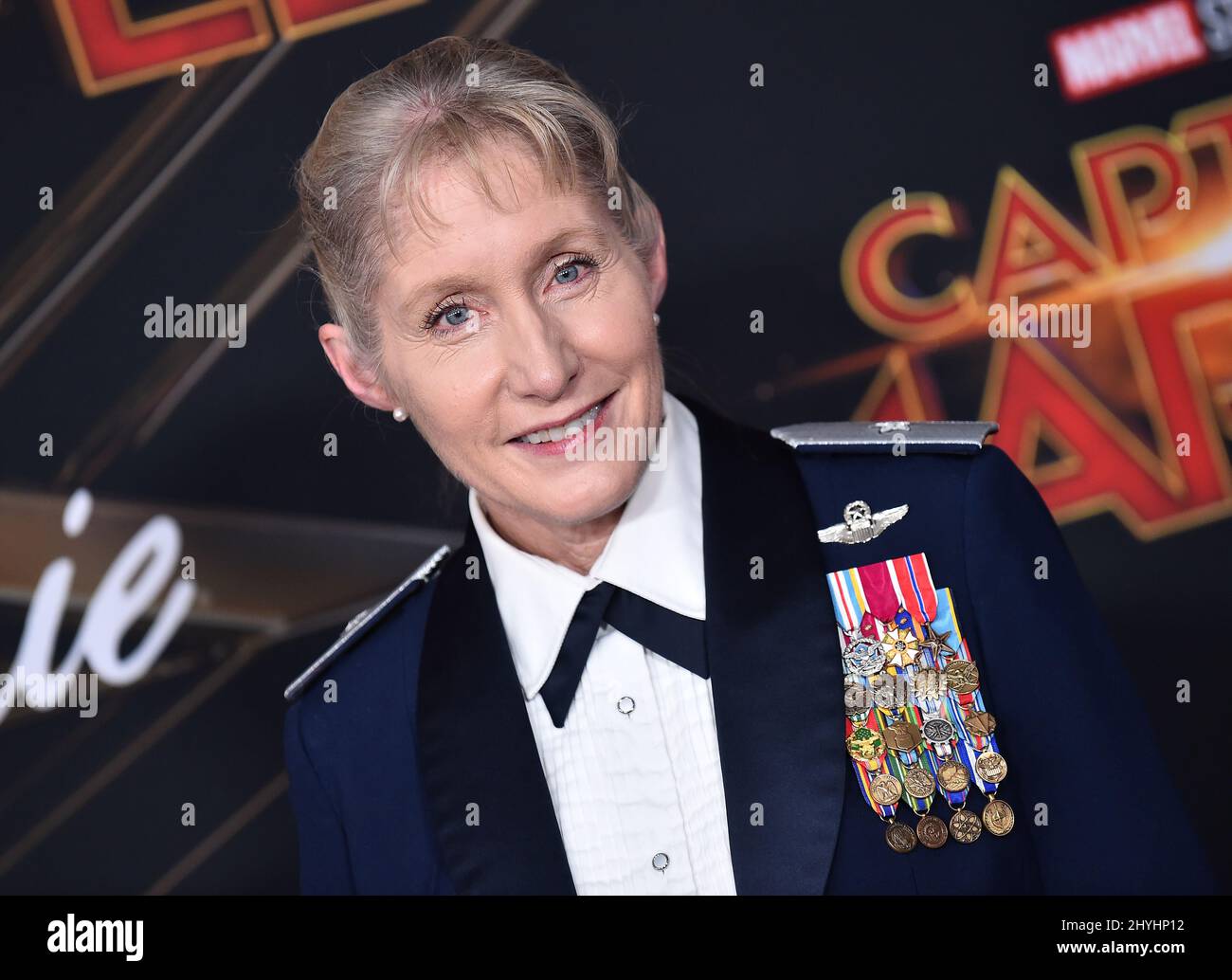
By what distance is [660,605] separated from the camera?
164 cm

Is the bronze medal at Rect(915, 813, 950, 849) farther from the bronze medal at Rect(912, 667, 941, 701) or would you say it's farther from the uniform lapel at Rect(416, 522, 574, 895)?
the uniform lapel at Rect(416, 522, 574, 895)

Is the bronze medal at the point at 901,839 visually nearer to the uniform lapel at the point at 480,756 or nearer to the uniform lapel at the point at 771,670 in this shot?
the uniform lapel at the point at 771,670

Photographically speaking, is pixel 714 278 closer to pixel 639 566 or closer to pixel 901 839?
pixel 639 566

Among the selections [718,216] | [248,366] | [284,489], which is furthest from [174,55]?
Result: [718,216]

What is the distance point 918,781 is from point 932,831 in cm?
5

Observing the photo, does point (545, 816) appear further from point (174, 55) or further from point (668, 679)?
point (174, 55)

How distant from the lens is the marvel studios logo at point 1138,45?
245 centimetres

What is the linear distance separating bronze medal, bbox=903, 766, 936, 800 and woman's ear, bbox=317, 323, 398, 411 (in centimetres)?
71

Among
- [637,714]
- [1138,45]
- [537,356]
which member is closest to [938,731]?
[637,714]

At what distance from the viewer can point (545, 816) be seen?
5.22ft

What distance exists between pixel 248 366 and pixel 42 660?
25.5 inches

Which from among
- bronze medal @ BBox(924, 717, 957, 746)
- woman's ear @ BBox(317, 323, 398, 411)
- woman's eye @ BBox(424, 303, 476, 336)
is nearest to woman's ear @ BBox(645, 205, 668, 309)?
woman's eye @ BBox(424, 303, 476, 336)

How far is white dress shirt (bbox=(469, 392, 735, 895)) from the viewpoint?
157cm

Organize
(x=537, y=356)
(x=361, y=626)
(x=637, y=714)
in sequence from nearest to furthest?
(x=537, y=356) → (x=637, y=714) → (x=361, y=626)
